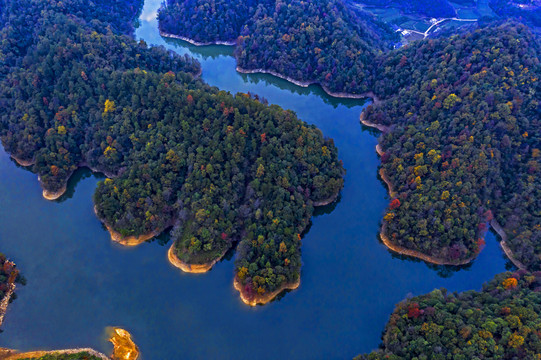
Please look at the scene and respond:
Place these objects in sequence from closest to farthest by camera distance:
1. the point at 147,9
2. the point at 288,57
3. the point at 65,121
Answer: the point at 65,121
the point at 288,57
the point at 147,9

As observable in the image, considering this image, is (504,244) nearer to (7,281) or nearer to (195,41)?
(7,281)

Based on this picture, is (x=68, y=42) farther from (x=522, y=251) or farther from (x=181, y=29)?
(x=522, y=251)

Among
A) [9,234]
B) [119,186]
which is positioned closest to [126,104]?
[119,186]

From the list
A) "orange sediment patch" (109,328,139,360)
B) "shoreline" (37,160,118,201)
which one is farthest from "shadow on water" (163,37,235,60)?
"orange sediment patch" (109,328,139,360)

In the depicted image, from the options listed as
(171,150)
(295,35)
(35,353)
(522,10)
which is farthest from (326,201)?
(522,10)

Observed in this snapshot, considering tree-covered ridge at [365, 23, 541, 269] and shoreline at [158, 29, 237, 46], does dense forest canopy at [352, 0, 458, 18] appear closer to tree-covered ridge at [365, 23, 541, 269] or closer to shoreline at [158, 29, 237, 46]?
tree-covered ridge at [365, 23, 541, 269]

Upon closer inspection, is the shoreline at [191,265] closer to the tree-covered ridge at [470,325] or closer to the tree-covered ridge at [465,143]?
the tree-covered ridge at [470,325]

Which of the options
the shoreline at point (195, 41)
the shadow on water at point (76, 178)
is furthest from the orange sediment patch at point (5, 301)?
the shoreline at point (195, 41)
